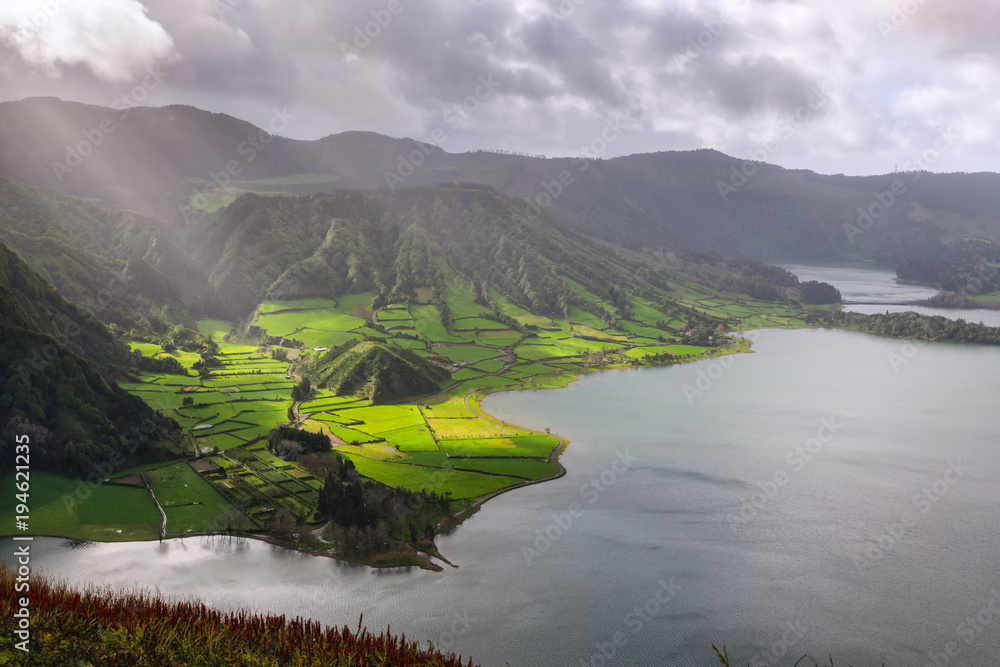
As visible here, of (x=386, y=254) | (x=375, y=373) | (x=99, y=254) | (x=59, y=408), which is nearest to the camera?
(x=59, y=408)

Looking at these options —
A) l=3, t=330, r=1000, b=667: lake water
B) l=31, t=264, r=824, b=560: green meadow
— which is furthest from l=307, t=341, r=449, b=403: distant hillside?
l=3, t=330, r=1000, b=667: lake water

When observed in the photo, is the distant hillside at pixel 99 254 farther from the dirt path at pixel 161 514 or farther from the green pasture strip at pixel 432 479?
the green pasture strip at pixel 432 479

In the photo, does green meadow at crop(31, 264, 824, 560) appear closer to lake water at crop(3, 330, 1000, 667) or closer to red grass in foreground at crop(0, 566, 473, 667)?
lake water at crop(3, 330, 1000, 667)

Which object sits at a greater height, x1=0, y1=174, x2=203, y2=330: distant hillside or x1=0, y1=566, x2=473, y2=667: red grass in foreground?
x1=0, y1=174, x2=203, y2=330: distant hillside

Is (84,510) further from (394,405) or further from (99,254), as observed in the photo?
(99,254)

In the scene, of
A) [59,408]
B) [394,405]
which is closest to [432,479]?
[394,405]

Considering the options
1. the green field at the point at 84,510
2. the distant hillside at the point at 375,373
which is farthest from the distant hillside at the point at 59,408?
the distant hillside at the point at 375,373
